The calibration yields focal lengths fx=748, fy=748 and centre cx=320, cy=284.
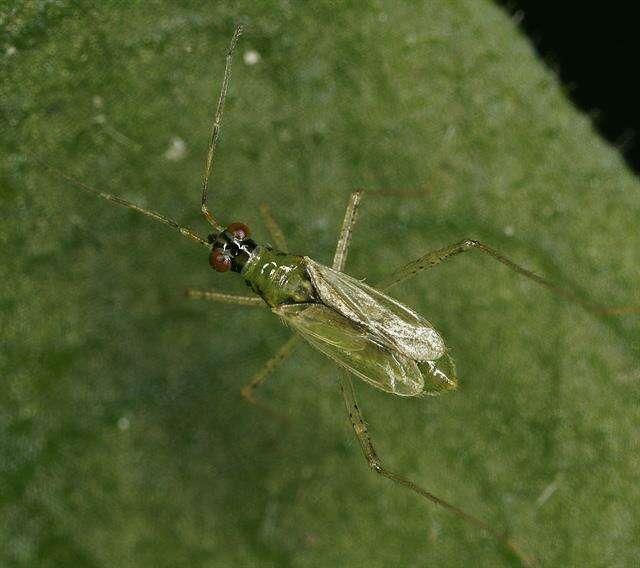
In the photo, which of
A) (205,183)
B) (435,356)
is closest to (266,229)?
(205,183)

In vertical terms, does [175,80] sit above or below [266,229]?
above

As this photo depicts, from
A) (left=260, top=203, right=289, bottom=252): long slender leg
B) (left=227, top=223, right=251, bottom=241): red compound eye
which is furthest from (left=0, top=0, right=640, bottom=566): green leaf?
(left=227, top=223, right=251, bottom=241): red compound eye

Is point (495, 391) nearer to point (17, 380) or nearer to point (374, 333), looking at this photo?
point (374, 333)

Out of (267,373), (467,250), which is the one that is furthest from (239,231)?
(467,250)

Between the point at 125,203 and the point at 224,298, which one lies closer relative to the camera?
the point at 125,203

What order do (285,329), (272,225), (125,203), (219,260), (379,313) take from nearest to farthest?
(379,313) < (125,203) < (219,260) < (272,225) < (285,329)

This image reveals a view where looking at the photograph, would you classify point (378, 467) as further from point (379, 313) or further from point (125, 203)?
point (125, 203)

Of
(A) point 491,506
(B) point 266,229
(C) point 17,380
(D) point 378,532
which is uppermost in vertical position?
(B) point 266,229

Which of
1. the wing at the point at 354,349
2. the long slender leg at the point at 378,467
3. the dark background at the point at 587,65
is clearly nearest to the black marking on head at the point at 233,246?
the wing at the point at 354,349
